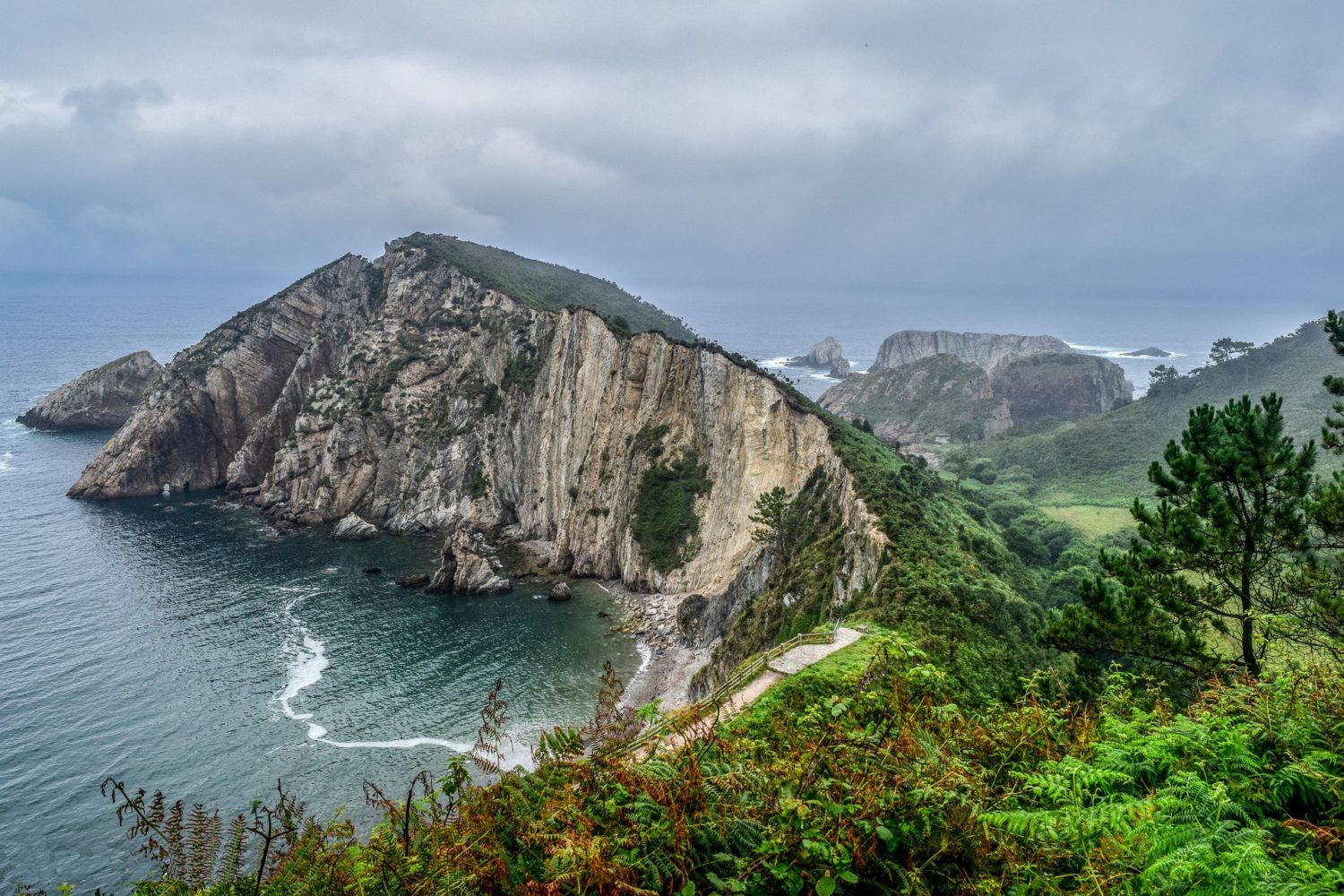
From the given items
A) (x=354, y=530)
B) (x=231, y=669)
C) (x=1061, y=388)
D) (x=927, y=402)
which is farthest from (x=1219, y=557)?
(x=1061, y=388)

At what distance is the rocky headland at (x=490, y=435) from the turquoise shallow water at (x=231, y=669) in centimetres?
691

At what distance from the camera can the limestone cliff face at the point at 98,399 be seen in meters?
120

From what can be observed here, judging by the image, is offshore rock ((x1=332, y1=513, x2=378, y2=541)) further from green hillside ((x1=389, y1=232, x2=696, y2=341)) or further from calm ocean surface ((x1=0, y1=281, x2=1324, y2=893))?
green hillside ((x1=389, y1=232, x2=696, y2=341))

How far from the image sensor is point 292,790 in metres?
34.1

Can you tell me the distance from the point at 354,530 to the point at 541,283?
67.9m

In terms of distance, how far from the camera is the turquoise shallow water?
111ft

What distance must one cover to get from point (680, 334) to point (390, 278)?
60765 millimetres

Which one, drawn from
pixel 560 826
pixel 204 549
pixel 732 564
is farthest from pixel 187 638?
pixel 560 826

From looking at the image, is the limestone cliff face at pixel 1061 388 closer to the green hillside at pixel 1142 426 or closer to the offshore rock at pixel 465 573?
the green hillside at pixel 1142 426

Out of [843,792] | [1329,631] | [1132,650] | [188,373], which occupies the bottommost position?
[1132,650]

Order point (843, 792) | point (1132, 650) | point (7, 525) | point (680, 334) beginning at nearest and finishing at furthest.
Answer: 1. point (843, 792)
2. point (1132, 650)
3. point (7, 525)
4. point (680, 334)

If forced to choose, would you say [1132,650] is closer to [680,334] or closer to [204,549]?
[204,549]

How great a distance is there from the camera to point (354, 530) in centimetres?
7494

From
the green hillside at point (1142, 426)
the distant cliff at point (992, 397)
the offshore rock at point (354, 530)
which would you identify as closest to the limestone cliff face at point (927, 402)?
the distant cliff at point (992, 397)
